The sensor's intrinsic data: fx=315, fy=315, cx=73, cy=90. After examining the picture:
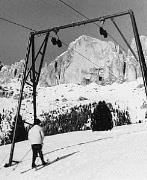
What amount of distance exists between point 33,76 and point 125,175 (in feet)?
35.0

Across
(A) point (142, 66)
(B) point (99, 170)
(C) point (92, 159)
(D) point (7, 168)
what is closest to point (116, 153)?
(C) point (92, 159)

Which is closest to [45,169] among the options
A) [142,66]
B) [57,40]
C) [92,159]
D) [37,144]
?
[37,144]

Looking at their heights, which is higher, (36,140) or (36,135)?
(36,135)

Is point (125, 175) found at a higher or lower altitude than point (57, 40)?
lower

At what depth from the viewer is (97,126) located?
2948 inches

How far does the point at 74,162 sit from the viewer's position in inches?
538

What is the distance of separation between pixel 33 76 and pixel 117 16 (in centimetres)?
629

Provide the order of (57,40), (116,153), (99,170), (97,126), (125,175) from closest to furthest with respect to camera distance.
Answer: (125,175)
(99,170)
(116,153)
(57,40)
(97,126)

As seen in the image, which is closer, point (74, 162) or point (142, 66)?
point (74, 162)

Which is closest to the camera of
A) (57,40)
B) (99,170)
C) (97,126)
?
(99,170)

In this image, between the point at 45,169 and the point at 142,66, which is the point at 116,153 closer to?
the point at 45,169

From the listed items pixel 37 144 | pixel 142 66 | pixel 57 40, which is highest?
pixel 57 40

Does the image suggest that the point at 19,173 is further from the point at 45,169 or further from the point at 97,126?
the point at 97,126

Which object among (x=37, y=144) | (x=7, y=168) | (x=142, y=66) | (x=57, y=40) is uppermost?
(x=57, y=40)
